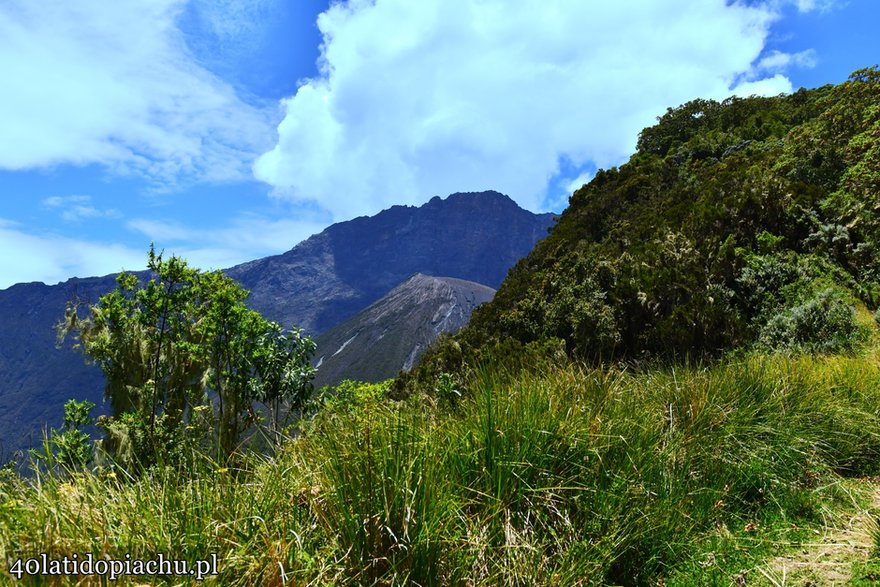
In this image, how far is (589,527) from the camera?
3.59 metres

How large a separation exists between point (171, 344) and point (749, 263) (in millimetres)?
20915

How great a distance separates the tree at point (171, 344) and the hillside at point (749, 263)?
36.3 ft

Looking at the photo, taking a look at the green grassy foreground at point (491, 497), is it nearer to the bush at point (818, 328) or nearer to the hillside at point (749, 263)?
the hillside at point (749, 263)

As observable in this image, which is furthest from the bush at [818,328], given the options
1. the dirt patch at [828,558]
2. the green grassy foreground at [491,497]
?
the dirt patch at [828,558]

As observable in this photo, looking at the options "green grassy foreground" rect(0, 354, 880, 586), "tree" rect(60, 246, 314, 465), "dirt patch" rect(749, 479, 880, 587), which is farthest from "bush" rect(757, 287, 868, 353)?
"tree" rect(60, 246, 314, 465)

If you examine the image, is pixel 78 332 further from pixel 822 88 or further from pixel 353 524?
pixel 822 88

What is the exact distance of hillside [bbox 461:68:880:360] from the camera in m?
13.2

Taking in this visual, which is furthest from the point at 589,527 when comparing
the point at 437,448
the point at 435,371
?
the point at 435,371

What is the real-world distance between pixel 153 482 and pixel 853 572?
16.1 ft

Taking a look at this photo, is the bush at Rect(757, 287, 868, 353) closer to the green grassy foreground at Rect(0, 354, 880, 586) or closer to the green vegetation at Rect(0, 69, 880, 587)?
the green vegetation at Rect(0, 69, 880, 587)

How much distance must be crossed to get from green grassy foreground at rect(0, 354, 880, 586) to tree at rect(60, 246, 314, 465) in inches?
526

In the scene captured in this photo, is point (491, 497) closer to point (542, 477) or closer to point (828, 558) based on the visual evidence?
point (542, 477)

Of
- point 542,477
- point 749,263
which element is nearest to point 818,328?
point 749,263

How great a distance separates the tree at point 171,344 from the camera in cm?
1783
